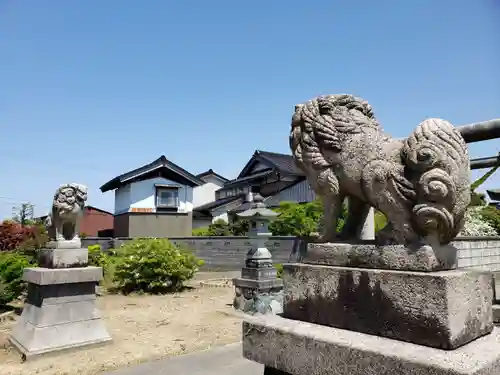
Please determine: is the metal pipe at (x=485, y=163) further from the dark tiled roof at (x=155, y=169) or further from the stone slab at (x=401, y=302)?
the dark tiled roof at (x=155, y=169)

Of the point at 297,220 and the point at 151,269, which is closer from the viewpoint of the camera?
the point at 151,269

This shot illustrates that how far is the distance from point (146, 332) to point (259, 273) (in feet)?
9.97

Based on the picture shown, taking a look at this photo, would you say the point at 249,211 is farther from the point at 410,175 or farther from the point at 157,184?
the point at 157,184

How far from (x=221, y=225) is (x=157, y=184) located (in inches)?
275

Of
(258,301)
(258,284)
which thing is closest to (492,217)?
(258,284)

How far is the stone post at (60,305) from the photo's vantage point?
18.7ft

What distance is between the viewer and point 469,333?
203cm

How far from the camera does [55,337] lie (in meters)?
5.77

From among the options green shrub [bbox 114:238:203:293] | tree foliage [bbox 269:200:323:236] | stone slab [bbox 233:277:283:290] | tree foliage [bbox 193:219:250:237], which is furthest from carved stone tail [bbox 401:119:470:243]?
tree foliage [bbox 193:219:250:237]

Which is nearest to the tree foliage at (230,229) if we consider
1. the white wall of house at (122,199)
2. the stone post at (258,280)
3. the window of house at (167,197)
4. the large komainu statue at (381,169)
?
the window of house at (167,197)

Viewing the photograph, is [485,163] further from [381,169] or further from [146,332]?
[146,332]

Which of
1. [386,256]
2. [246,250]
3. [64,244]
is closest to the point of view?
[386,256]

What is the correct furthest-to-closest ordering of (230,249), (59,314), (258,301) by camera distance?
(230,249)
(258,301)
(59,314)

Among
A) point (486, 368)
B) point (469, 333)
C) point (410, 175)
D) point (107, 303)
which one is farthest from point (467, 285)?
point (107, 303)
